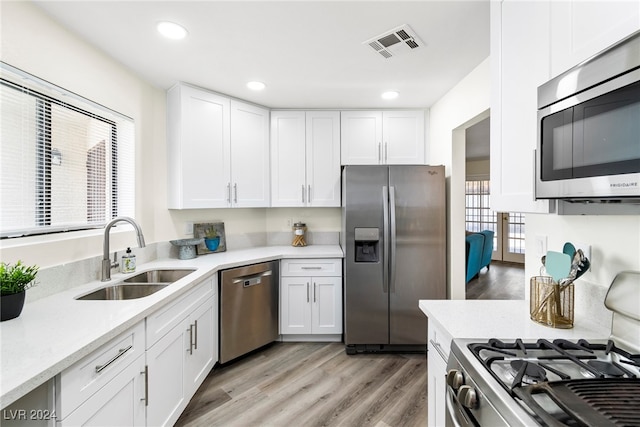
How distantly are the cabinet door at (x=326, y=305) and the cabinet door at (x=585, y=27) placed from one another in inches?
91.6

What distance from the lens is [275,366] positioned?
250 centimetres

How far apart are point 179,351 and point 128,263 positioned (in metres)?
0.74

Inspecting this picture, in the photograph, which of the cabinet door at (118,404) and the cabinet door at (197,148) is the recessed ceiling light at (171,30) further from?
the cabinet door at (118,404)

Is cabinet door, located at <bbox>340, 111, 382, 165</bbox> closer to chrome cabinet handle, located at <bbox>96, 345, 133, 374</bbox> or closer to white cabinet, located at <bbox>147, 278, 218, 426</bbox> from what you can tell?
white cabinet, located at <bbox>147, 278, 218, 426</bbox>

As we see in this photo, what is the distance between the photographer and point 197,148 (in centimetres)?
260

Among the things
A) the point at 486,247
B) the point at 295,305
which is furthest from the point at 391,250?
the point at 486,247

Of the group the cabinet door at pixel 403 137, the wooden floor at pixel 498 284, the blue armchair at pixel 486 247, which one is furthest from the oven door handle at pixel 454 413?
the blue armchair at pixel 486 247

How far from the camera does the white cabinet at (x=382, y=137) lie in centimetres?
318

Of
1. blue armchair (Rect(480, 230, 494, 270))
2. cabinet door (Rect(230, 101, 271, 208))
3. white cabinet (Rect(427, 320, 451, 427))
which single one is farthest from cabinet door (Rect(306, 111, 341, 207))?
blue armchair (Rect(480, 230, 494, 270))

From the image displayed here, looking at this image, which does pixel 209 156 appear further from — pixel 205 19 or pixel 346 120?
pixel 346 120

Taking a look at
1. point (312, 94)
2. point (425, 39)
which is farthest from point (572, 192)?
point (312, 94)

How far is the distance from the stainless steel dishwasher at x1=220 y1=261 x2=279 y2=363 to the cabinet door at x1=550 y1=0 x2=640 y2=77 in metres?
2.37

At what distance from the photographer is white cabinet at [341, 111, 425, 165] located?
3.18 meters

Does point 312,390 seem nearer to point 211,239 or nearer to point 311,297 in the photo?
point 311,297
